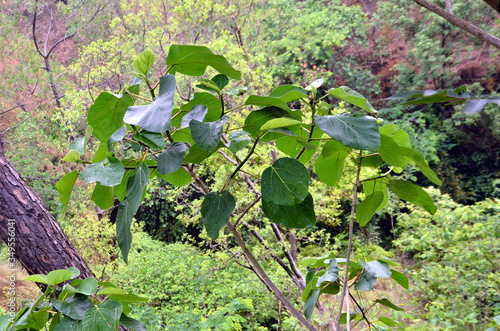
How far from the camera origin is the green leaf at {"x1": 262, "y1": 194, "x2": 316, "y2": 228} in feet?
1.02

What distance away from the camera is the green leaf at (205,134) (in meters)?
0.26

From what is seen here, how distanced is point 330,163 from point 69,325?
33 centimetres

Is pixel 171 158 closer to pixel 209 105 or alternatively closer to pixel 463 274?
pixel 209 105

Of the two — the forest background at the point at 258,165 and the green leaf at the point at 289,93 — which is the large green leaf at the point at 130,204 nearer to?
the green leaf at the point at 289,93

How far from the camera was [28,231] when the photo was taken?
98 cm

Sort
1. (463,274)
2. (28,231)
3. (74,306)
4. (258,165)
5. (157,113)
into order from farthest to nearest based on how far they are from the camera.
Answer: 1. (258,165)
2. (463,274)
3. (28,231)
4. (74,306)
5. (157,113)

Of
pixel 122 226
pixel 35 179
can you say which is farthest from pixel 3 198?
pixel 35 179

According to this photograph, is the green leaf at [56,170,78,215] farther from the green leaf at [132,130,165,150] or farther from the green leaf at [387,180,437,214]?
the green leaf at [387,180,437,214]

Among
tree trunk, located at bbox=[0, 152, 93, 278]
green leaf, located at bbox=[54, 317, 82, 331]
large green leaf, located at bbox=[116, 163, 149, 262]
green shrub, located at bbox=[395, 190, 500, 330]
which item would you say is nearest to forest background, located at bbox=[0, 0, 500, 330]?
green shrub, located at bbox=[395, 190, 500, 330]

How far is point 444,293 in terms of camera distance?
242cm

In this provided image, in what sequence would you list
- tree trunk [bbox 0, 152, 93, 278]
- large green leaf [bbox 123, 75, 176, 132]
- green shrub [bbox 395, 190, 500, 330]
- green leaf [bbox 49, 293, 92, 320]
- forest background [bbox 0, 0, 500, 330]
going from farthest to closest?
forest background [bbox 0, 0, 500, 330]
green shrub [bbox 395, 190, 500, 330]
tree trunk [bbox 0, 152, 93, 278]
green leaf [bbox 49, 293, 92, 320]
large green leaf [bbox 123, 75, 176, 132]

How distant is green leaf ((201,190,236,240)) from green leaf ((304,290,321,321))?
0.56 feet

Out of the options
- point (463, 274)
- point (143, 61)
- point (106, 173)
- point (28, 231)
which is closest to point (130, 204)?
point (106, 173)

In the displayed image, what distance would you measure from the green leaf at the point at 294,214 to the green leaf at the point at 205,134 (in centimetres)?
9
